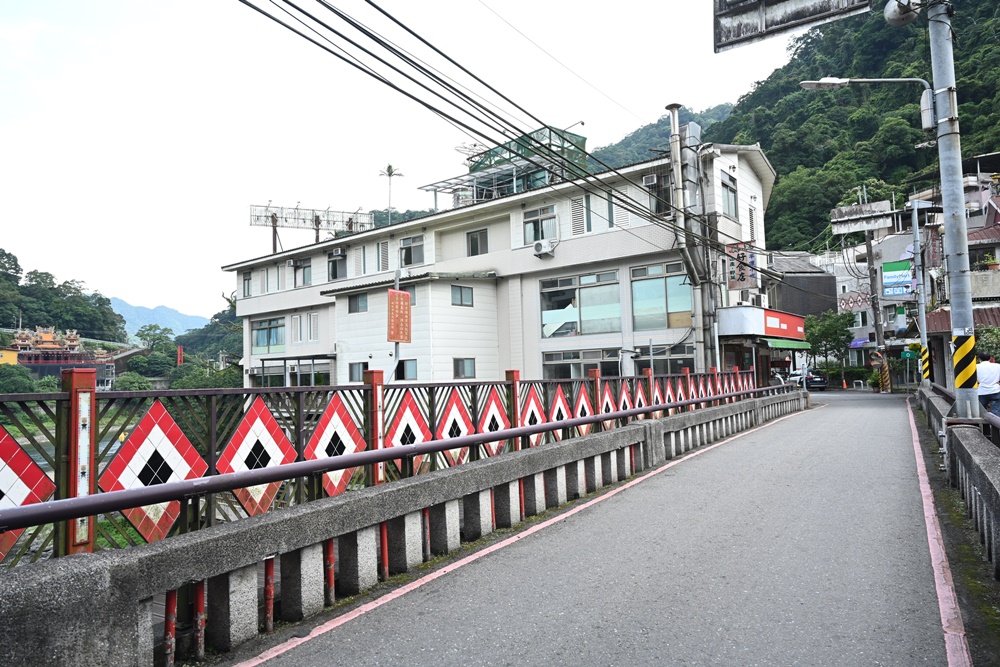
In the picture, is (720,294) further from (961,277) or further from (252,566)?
(252,566)

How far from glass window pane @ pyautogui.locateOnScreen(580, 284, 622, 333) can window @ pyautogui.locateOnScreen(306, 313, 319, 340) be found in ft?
56.7

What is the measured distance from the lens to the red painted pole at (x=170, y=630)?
394 cm

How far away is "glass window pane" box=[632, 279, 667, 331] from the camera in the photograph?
2741cm

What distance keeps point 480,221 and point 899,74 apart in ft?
198

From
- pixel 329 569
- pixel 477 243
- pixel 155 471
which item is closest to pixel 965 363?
pixel 329 569

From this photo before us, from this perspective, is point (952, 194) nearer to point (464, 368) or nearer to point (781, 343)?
point (781, 343)

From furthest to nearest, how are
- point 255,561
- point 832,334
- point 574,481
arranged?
point 832,334 < point 574,481 < point 255,561

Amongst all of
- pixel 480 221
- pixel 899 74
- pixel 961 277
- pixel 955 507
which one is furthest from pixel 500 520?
pixel 899 74

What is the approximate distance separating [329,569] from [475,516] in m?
2.06

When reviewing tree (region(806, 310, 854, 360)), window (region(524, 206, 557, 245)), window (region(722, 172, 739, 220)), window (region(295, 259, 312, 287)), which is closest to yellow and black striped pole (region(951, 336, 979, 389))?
window (region(722, 172, 739, 220))

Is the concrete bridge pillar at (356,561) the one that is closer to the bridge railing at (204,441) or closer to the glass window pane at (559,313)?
the bridge railing at (204,441)

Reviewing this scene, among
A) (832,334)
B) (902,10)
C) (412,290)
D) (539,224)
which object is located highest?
(539,224)

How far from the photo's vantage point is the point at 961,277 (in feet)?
35.1

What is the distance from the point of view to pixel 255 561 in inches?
172
